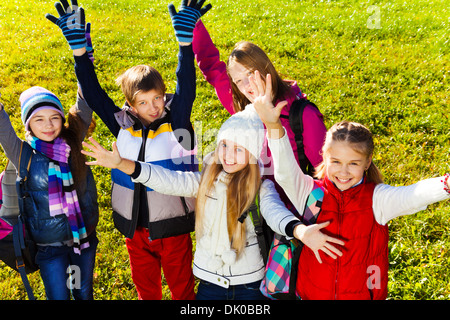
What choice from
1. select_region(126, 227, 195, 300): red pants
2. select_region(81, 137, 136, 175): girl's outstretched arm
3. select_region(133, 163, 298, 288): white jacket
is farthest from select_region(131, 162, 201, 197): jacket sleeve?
select_region(126, 227, 195, 300): red pants

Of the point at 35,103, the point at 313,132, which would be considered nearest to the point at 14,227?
the point at 35,103

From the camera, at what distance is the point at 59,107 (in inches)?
147

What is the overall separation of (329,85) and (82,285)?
621 cm

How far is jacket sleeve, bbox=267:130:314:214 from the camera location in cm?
280

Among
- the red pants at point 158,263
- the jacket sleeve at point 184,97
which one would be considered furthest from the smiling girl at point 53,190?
the jacket sleeve at point 184,97

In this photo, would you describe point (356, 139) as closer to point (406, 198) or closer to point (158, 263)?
point (406, 198)

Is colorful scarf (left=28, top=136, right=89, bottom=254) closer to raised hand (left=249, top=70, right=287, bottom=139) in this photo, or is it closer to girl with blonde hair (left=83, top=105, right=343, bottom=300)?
girl with blonde hair (left=83, top=105, right=343, bottom=300)

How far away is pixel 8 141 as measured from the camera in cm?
340

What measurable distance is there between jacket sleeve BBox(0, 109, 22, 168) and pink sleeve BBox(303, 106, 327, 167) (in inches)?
90.2

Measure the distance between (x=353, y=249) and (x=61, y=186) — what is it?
7.77ft

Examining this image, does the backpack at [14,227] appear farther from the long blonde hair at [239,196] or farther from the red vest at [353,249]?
the red vest at [353,249]

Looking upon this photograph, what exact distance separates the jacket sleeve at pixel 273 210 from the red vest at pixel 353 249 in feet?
0.76

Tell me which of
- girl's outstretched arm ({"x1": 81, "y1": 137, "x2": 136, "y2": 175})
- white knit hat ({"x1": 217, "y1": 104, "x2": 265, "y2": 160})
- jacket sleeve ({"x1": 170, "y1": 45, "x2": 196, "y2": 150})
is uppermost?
jacket sleeve ({"x1": 170, "y1": 45, "x2": 196, "y2": 150})

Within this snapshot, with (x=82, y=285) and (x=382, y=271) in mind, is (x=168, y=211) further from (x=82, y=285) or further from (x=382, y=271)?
(x=382, y=271)
